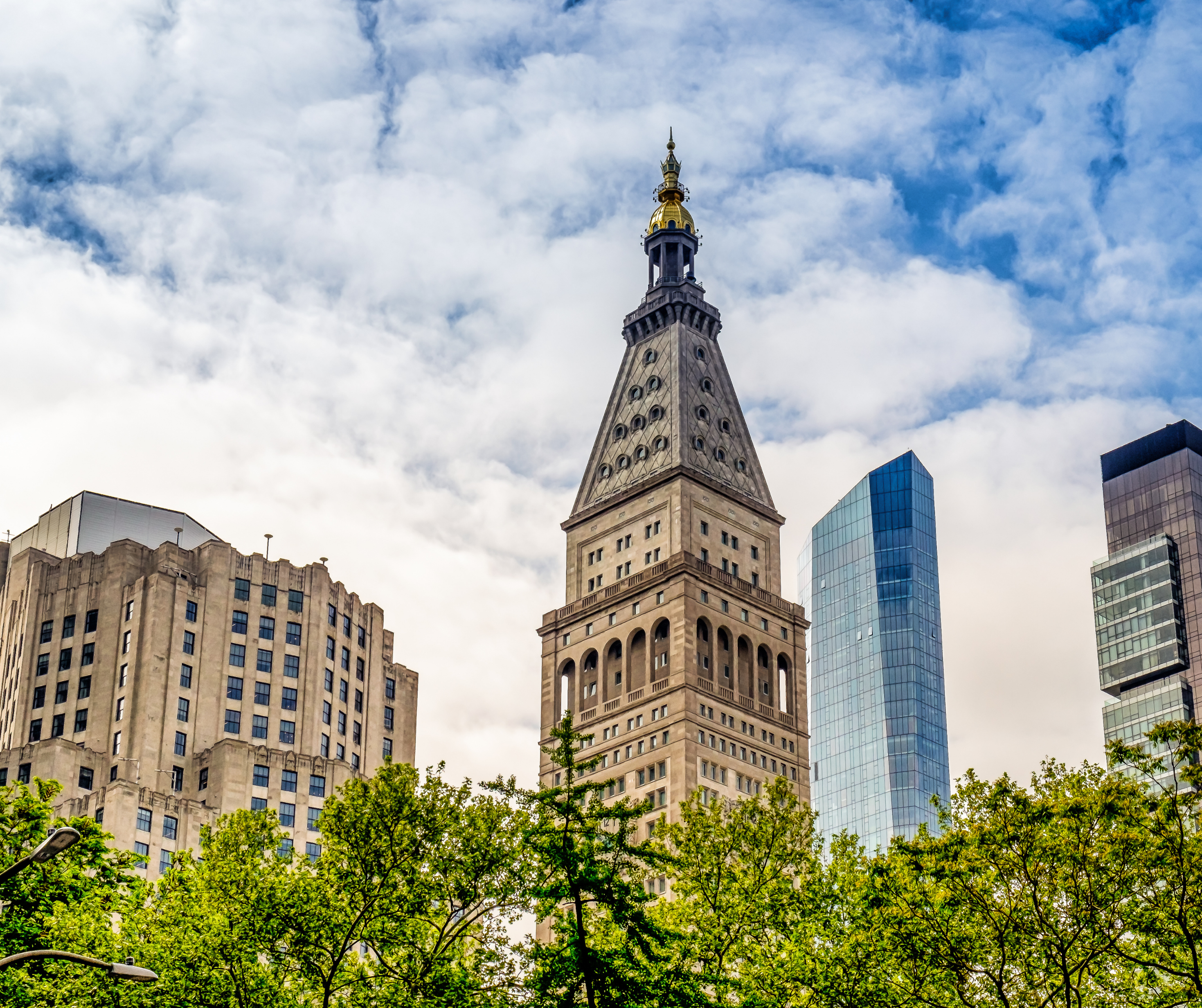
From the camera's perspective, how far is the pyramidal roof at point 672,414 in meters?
153

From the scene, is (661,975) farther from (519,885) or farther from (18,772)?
(18,772)

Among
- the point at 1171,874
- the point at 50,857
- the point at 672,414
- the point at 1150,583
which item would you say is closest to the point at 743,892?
the point at 1171,874

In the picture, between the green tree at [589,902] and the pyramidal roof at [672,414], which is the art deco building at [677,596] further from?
the green tree at [589,902]

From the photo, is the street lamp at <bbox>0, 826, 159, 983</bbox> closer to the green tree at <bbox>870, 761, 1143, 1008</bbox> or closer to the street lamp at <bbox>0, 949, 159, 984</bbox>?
the street lamp at <bbox>0, 949, 159, 984</bbox>

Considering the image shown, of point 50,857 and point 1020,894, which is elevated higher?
point 1020,894

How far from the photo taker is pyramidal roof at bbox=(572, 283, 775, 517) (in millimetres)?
153375

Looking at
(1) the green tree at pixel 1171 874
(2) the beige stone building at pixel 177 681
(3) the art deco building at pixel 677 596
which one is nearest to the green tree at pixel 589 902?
(1) the green tree at pixel 1171 874

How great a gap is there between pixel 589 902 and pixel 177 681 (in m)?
97.4

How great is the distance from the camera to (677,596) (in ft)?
468

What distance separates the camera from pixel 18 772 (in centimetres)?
13600

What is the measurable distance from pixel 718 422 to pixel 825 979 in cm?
10761

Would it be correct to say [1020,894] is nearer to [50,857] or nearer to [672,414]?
[50,857]

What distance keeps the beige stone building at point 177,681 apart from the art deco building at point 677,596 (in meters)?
Answer: 17.7

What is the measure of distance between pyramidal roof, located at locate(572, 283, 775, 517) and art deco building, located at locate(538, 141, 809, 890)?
0.17 m
